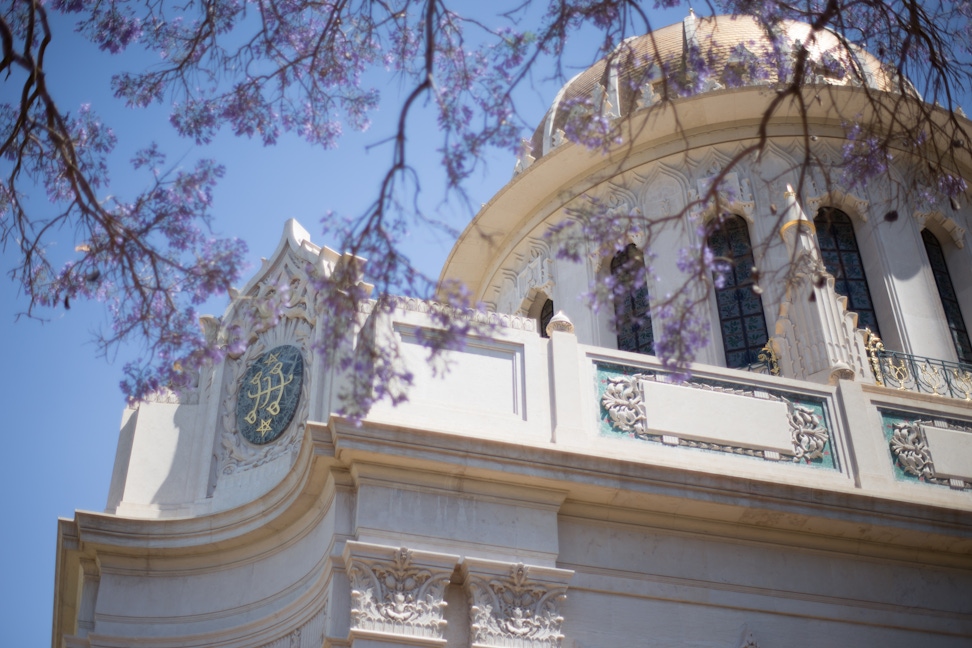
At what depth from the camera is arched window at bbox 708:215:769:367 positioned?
64.9 ft

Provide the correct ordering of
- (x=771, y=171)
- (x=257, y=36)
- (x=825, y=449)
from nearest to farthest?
1. (x=257, y=36)
2. (x=825, y=449)
3. (x=771, y=171)

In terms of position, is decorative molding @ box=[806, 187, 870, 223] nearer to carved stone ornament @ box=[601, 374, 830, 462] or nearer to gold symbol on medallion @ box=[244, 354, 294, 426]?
carved stone ornament @ box=[601, 374, 830, 462]

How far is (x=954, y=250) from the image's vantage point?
22.2 m

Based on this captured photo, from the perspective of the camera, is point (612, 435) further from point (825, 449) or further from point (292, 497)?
point (292, 497)

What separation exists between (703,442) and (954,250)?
10331 millimetres

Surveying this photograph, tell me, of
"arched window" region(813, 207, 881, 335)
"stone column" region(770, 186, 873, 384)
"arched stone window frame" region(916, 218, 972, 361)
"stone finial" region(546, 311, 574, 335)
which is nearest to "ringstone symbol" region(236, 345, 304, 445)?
"stone finial" region(546, 311, 574, 335)

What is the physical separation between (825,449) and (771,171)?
8.59 metres

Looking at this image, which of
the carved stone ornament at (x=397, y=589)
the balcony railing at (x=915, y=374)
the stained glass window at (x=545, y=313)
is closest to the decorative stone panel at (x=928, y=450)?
the balcony railing at (x=915, y=374)

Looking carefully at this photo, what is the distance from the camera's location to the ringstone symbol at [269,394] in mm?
15078

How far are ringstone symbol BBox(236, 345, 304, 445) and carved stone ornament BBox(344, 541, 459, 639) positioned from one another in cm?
321

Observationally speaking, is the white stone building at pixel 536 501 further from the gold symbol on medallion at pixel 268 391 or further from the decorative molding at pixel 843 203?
the decorative molding at pixel 843 203

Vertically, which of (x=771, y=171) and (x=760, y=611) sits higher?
(x=771, y=171)

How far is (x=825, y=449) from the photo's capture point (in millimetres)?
14672

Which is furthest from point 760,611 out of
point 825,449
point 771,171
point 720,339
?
point 771,171
